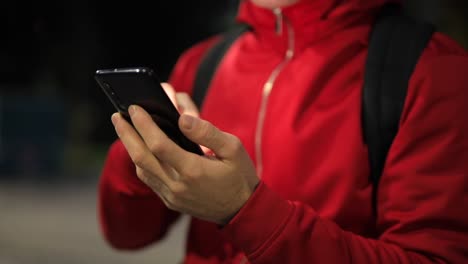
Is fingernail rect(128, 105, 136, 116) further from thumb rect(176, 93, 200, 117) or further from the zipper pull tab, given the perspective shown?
the zipper pull tab

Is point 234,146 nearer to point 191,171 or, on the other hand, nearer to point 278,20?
point 191,171

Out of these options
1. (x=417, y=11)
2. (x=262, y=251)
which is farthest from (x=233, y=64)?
(x=417, y=11)

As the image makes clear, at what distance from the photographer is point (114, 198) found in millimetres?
814

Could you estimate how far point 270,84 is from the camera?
0.73m

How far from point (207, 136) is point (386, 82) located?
25 centimetres

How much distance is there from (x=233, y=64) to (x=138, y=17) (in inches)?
15.1

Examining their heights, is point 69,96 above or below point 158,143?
below

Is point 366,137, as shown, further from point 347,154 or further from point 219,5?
point 219,5

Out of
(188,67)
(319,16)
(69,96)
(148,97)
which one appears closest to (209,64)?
(188,67)

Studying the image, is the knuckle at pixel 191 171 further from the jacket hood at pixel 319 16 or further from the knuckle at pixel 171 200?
the jacket hood at pixel 319 16

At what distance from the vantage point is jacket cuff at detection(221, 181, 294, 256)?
55 centimetres

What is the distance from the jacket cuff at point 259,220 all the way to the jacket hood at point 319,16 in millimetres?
258

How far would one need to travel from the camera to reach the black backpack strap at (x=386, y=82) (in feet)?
2.12

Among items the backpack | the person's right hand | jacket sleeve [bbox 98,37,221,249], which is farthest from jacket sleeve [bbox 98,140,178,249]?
the backpack
